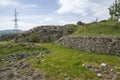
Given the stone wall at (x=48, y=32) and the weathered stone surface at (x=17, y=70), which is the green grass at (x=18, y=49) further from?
the stone wall at (x=48, y=32)

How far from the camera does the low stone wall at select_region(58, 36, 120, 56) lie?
84.4 ft

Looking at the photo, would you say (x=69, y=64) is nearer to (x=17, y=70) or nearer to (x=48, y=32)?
(x=17, y=70)

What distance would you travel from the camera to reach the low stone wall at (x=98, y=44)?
1013 inches

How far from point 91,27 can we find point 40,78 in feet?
53.8

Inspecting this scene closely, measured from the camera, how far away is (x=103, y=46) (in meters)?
27.0

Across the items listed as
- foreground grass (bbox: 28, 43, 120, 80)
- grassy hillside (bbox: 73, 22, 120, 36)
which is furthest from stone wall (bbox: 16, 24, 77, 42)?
foreground grass (bbox: 28, 43, 120, 80)

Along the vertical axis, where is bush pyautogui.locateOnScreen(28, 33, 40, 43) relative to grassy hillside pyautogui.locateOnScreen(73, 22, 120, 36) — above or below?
below

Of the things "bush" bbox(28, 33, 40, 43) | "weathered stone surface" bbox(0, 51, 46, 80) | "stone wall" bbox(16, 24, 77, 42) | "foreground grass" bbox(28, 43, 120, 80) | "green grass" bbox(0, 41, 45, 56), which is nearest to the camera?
"foreground grass" bbox(28, 43, 120, 80)

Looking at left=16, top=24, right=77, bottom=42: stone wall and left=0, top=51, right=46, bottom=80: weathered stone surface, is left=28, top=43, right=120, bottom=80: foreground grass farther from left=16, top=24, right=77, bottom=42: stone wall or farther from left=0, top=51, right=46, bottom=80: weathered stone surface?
left=16, top=24, right=77, bottom=42: stone wall

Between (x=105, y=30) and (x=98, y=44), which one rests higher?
(x=105, y=30)

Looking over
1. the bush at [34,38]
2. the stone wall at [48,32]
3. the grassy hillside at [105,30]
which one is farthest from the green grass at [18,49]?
the stone wall at [48,32]

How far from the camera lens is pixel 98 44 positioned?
1096 inches

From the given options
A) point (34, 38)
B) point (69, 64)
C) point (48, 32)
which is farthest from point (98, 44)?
point (48, 32)

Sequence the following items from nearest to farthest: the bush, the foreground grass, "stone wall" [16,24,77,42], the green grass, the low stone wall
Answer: the foreground grass, the low stone wall, the green grass, the bush, "stone wall" [16,24,77,42]
